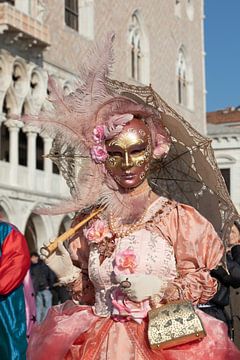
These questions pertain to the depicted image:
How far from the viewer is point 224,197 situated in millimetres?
2982

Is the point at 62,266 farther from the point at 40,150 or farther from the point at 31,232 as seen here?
the point at 40,150

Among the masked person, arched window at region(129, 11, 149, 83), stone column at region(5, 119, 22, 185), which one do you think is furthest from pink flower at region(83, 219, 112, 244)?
arched window at region(129, 11, 149, 83)

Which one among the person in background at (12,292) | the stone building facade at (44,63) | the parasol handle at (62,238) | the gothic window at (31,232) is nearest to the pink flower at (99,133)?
the parasol handle at (62,238)

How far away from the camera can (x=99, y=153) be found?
2.85m

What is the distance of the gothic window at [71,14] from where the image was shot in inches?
680

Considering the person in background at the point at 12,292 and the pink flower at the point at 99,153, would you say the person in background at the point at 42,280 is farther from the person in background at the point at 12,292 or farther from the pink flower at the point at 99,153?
the pink flower at the point at 99,153

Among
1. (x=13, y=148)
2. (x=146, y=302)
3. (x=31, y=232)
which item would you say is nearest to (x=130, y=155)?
(x=146, y=302)

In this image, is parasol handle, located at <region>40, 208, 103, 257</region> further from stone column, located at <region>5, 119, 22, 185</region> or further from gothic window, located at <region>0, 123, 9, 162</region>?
gothic window, located at <region>0, 123, 9, 162</region>

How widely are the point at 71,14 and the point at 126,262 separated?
15.3 m

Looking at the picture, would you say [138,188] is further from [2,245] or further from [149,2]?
[149,2]

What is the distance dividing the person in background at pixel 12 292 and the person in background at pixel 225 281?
1.01 meters

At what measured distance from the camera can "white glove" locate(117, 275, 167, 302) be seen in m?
2.56

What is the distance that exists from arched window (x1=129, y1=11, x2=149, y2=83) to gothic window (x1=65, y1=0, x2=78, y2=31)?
2838mm

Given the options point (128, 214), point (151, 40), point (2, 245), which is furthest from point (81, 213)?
point (151, 40)
